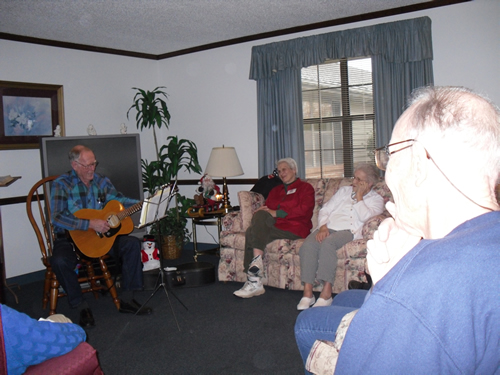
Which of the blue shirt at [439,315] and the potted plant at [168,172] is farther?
the potted plant at [168,172]

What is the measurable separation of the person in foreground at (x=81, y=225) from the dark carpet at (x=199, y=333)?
0.69ft

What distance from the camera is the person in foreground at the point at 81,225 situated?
10.6 ft

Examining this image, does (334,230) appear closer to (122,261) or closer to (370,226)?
(370,226)

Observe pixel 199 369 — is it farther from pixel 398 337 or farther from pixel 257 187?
pixel 257 187

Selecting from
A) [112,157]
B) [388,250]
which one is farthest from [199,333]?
[112,157]

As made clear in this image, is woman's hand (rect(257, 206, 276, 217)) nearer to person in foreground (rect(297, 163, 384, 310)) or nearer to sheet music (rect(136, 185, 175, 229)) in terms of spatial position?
person in foreground (rect(297, 163, 384, 310))

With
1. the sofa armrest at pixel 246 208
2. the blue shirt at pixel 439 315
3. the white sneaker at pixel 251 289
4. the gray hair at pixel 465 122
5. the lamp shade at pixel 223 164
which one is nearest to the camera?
the blue shirt at pixel 439 315

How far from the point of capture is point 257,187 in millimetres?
4609

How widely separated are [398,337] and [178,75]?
5.69 meters

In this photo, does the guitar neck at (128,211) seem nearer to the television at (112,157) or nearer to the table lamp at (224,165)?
the television at (112,157)

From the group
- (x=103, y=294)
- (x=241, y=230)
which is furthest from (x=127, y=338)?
(x=241, y=230)

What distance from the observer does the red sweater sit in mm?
3867

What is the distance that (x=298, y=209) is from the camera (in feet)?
12.7

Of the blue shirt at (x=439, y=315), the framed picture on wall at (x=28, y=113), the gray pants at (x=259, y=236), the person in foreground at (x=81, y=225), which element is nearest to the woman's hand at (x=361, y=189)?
the gray pants at (x=259, y=236)
